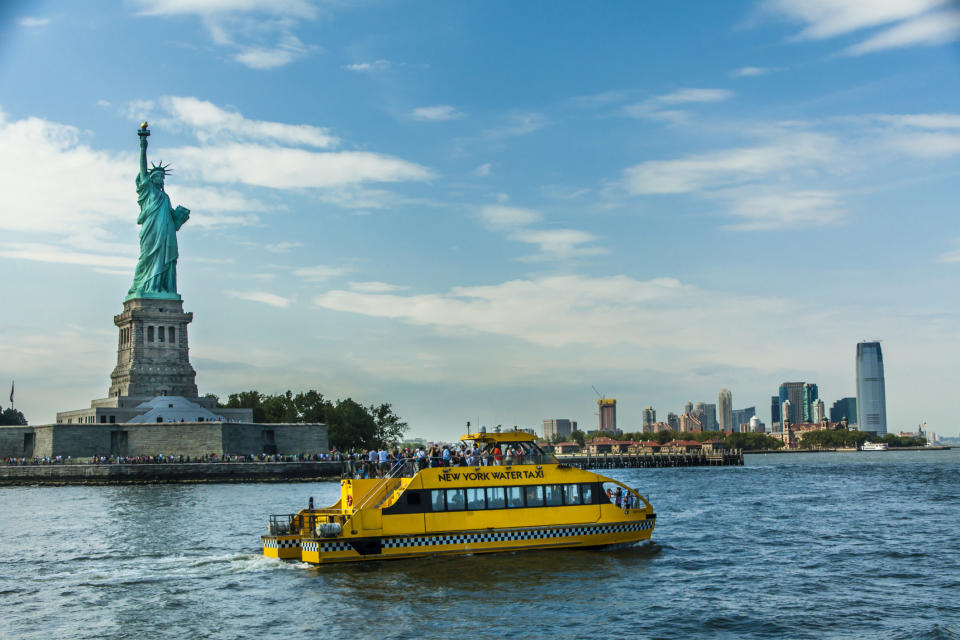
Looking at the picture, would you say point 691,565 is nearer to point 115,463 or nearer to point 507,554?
point 507,554

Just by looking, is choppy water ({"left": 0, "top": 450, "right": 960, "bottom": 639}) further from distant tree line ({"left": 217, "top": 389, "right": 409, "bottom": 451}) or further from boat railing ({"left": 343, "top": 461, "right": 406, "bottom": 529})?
distant tree line ({"left": 217, "top": 389, "right": 409, "bottom": 451})

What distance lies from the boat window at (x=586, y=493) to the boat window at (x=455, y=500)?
458 cm

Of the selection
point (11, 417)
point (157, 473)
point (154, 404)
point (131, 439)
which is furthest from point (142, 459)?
point (11, 417)

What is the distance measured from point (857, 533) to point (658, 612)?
21584 mm

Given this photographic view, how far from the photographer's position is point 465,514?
34.7 m

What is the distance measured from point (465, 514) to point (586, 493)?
4792mm

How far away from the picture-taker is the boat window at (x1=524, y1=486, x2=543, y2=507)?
3559 cm

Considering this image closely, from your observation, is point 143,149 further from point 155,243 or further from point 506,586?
point 506,586

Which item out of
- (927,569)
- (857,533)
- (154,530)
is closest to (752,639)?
(927,569)

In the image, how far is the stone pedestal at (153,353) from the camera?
110m

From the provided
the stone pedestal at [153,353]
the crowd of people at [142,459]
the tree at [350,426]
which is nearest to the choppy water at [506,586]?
the crowd of people at [142,459]

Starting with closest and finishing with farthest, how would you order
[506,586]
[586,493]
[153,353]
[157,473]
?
[506,586]
[586,493]
[157,473]
[153,353]

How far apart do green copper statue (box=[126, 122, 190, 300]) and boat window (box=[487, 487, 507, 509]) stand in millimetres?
87569

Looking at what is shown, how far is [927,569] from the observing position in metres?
34.2
